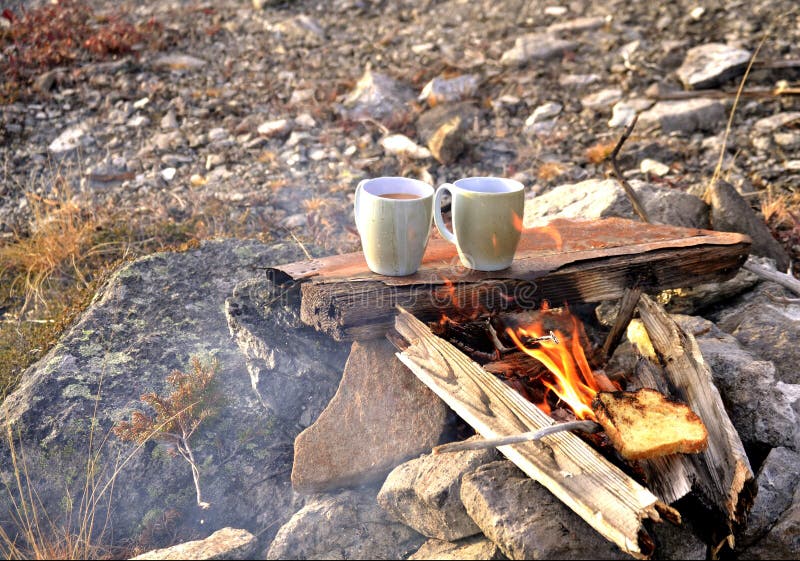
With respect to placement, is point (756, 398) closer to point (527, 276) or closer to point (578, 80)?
point (527, 276)

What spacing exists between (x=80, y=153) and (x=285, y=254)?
138 inches

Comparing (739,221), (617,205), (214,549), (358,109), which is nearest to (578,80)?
(358,109)

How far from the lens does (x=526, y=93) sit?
6.69m

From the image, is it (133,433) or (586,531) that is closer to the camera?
(586,531)

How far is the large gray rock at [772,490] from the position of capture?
2271 millimetres

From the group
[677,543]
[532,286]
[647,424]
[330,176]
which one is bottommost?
[330,176]

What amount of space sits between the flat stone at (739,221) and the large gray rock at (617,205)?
8 centimetres

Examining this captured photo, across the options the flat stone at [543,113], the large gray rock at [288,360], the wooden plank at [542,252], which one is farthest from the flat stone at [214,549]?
the flat stone at [543,113]

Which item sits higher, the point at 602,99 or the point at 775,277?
the point at 775,277

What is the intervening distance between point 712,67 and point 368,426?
5454 mm

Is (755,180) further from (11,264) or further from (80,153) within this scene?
(80,153)

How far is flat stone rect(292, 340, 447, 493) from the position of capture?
251cm

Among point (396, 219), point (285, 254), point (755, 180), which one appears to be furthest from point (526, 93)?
point (396, 219)

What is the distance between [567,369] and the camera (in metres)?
2.53
